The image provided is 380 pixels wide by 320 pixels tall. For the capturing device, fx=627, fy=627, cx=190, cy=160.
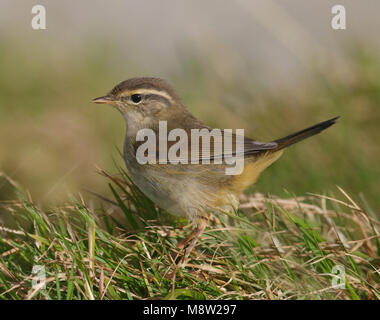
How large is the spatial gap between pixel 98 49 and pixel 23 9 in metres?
1.63

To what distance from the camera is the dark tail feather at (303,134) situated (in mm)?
4109

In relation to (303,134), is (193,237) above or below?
below

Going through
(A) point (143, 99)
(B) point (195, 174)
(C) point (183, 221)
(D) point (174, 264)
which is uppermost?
(A) point (143, 99)

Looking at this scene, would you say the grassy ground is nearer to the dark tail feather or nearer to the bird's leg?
the bird's leg

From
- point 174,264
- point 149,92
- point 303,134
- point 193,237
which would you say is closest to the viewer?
point 174,264

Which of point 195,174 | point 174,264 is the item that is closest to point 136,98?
point 195,174

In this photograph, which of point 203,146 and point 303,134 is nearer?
point 303,134

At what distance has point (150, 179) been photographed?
4230 mm

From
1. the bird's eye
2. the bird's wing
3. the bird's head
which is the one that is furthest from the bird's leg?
the bird's eye

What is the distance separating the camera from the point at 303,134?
164 inches

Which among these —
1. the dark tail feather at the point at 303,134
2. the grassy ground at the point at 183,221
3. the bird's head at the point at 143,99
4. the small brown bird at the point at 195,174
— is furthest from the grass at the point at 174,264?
the bird's head at the point at 143,99

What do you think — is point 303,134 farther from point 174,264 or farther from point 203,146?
point 174,264

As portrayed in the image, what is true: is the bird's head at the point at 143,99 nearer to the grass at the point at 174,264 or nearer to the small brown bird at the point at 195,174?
the small brown bird at the point at 195,174
